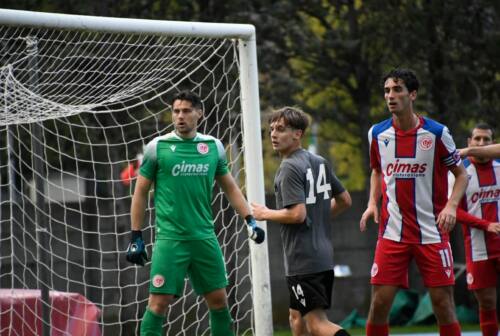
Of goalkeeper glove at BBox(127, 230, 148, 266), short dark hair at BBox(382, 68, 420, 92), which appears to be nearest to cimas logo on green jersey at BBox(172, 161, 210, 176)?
goalkeeper glove at BBox(127, 230, 148, 266)

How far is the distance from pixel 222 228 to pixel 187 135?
2.84m

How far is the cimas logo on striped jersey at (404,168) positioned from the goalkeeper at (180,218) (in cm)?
124

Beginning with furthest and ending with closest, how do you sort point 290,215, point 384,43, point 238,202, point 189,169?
point 384,43 → point 238,202 → point 189,169 → point 290,215

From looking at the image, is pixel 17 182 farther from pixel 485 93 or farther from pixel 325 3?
pixel 485 93

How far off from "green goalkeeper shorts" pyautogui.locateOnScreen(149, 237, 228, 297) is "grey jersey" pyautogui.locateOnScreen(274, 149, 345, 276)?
527 millimetres

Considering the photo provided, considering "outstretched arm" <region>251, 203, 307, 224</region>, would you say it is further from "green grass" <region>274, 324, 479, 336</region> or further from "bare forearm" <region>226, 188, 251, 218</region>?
"green grass" <region>274, 324, 479, 336</region>

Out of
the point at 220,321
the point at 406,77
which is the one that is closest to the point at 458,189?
the point at 406,77

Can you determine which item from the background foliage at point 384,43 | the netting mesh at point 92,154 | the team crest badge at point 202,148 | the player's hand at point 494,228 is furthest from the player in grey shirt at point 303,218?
the background foliage at point 384,43

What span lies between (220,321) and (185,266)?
0.53 metres

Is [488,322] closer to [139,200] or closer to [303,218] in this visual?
[303,218]

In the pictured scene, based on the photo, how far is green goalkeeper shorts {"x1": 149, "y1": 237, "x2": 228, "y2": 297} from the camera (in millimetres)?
7680

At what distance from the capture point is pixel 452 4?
15258 millimetres

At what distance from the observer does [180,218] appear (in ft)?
25.4

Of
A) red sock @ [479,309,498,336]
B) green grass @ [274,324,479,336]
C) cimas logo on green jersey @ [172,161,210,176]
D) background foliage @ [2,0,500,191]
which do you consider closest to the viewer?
cimas logo on green jersey @ [172,161,210,176]
